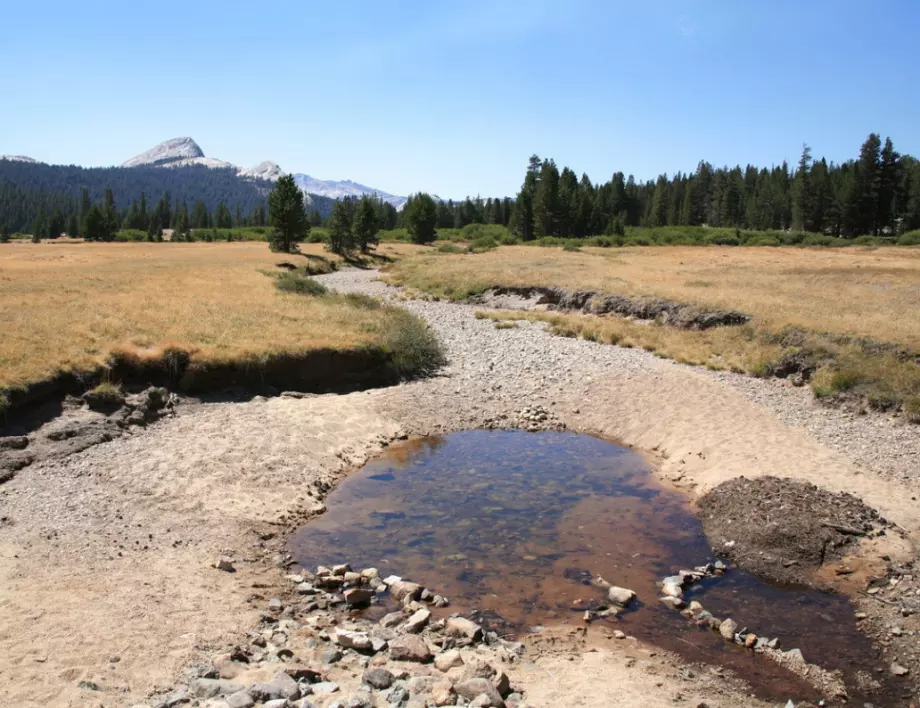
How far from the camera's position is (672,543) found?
1291 cm

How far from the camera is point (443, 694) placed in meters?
7.63

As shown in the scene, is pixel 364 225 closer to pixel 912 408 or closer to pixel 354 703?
pixel 912 408

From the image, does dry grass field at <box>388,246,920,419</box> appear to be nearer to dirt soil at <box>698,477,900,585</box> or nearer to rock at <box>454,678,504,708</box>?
dirt soil at <box>698,477,900,585</box>

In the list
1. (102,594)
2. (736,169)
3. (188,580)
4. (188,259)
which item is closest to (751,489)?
(188,580)

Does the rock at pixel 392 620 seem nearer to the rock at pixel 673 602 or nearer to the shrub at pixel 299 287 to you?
the rock at pixel 673 602

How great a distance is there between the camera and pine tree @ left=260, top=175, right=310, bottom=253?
237ft

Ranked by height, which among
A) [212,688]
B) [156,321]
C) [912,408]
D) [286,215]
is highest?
[286,215]

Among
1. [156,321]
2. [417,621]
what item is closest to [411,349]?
[156,321]

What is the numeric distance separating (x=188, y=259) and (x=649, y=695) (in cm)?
6702

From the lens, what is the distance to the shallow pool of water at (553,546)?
9.80 metres

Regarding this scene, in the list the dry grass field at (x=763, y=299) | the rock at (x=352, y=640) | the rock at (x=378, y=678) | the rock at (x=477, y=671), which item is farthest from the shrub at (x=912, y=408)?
the rock at (x=378, y=678)

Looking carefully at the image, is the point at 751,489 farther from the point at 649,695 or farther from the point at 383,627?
the point at 383,627

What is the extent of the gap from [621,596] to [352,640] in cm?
423

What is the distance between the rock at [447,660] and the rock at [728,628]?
3.88 meters
